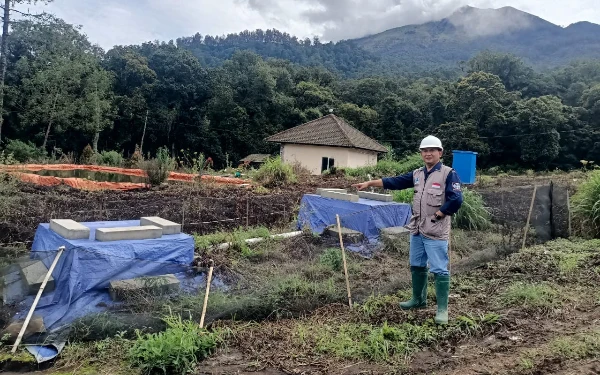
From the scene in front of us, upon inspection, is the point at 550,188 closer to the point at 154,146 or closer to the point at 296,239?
the point at 296,239

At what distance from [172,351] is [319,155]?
22.2 meters

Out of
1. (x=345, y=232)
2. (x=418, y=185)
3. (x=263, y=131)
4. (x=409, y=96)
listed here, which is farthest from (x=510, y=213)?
(x=409, y=96)

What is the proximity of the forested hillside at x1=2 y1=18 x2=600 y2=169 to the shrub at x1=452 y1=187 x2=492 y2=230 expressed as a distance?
24.1 meters

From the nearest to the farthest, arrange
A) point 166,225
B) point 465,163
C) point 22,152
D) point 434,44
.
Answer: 1. point 166,225
2. point 465,163
3. point 22,152
4. point 434,44

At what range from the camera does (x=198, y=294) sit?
3.99 m

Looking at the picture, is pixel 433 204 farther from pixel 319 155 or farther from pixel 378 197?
pixel 319 155

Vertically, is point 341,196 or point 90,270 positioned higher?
point 341,196

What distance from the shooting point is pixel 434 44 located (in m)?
152

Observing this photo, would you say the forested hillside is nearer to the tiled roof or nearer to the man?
the tiled roof

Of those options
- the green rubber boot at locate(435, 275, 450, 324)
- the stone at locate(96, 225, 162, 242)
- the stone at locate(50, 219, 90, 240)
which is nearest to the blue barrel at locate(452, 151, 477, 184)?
the green rubber boot at locate(435, 275, 450, 324)

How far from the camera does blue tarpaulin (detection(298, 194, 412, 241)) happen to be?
7473 mm

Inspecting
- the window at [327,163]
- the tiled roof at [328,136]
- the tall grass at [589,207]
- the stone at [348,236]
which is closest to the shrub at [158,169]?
the stone at [348,236]

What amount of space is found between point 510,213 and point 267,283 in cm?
644

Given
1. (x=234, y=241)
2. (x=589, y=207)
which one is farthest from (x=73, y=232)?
(x=589, y=207)
